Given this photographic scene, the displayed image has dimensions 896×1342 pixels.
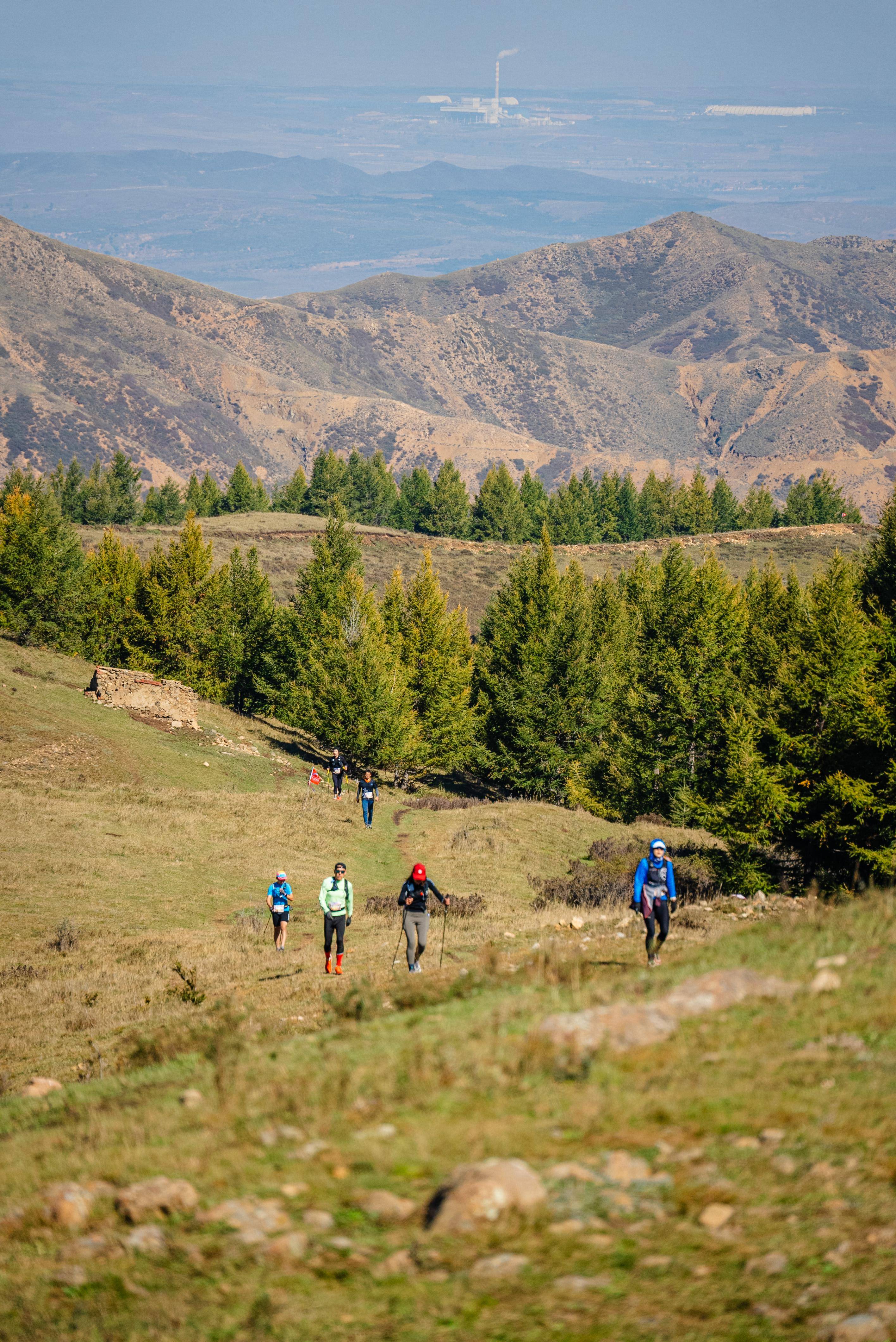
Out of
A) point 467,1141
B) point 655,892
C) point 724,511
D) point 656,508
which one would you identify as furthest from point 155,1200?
point 724,511

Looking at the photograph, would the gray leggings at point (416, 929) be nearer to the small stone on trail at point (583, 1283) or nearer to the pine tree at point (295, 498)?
the small stone on trail at point (583, 1283)

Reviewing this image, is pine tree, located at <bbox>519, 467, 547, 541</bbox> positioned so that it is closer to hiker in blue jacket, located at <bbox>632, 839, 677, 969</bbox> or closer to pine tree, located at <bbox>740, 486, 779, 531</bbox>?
pine tree, located at <bbox>740, 486, 779, 531</bbox>

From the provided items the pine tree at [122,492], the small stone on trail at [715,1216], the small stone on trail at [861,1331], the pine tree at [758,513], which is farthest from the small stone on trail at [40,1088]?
the pine tree at [758,513]

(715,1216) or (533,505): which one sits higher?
(533,505)

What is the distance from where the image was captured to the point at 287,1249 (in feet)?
20.9

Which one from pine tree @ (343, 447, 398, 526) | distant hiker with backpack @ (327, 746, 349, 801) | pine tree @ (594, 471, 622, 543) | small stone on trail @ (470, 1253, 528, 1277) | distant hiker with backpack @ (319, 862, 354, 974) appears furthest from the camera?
pine tree @ (343, 447, 398, 526)

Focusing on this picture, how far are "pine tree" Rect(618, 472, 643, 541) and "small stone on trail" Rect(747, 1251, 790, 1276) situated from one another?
133 m

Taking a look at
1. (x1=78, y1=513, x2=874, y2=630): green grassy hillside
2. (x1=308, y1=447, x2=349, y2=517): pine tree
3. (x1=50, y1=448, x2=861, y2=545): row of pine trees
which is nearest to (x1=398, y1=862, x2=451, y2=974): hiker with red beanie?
(x1=78, y1=513, x2=874, y2=630): green grassy hillside

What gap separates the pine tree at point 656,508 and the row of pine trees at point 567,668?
67.8 m

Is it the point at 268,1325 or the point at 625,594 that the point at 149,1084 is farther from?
the point at 625,594

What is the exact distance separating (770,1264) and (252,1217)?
11.3 ft

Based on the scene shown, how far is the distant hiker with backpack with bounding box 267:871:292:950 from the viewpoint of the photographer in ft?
65.6

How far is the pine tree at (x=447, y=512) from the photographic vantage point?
5162 inches

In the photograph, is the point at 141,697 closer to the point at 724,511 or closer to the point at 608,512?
the point at 608,512
